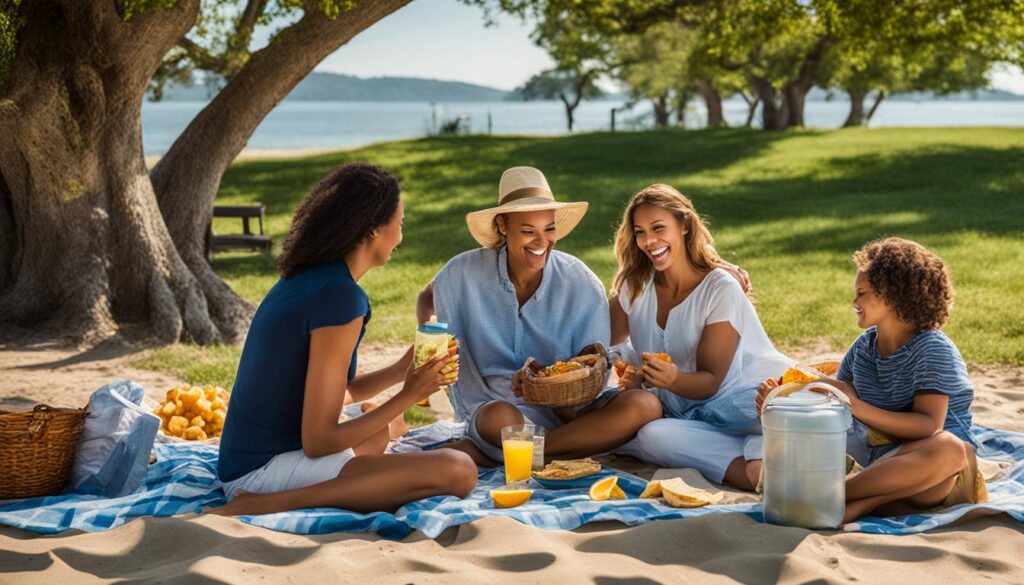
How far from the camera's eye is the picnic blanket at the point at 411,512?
4227mm

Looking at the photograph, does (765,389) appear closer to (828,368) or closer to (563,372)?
(563,372)

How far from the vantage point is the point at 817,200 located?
19547 mm

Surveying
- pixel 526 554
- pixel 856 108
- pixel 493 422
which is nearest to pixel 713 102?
pixel 856 108

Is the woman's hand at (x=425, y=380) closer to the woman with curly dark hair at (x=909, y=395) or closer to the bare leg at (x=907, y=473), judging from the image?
the woman with curly dark hair at (x=909, y=395)

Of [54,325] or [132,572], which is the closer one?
[132,572]

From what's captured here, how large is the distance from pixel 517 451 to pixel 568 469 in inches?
12.4

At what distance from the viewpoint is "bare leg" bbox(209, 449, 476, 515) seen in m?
4.38

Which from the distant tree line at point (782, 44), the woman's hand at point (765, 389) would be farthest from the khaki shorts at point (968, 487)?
the distant tree line at point (782, 44)

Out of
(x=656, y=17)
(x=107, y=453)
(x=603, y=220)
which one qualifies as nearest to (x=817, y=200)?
(x=603, y=220)

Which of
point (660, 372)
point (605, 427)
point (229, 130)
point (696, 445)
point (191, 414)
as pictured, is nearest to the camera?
point (660, 372)

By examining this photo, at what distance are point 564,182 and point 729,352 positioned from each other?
1742 centimetres

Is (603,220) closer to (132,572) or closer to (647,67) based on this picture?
(132,572)

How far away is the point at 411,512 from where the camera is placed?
4.29m

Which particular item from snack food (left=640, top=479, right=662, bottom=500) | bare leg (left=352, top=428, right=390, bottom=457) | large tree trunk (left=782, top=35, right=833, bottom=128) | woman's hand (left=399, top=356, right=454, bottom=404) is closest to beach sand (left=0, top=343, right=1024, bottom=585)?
snack food (left=640, top=479, right=662, bottom=500)
